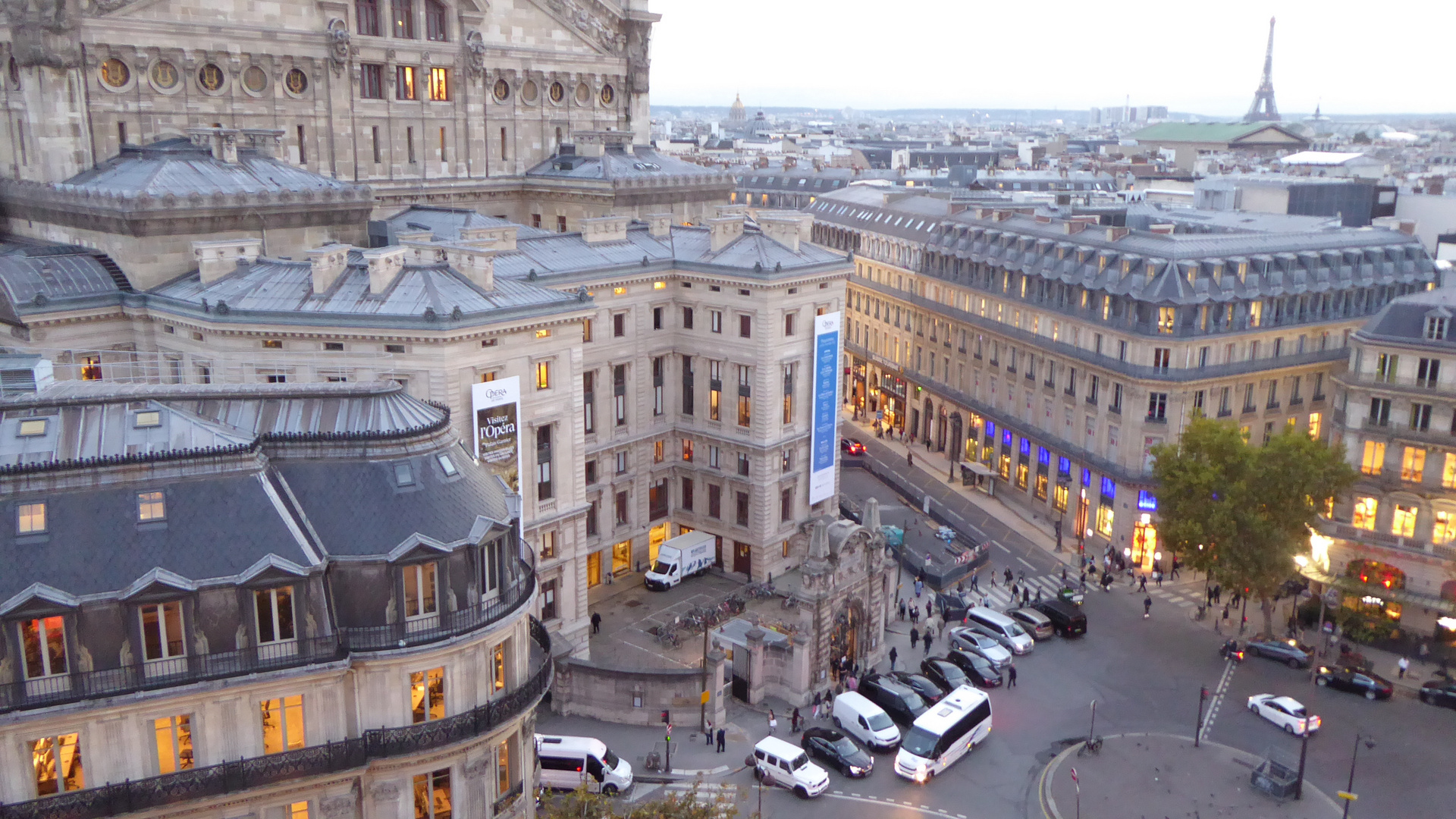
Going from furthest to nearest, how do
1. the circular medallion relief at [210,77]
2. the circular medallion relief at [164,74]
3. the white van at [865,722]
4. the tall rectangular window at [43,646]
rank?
the circular medallion relief at [210,77] < the circular medallion relief at [164,74] < the white van at [865,722] < the tall rectangular window at [43,646]

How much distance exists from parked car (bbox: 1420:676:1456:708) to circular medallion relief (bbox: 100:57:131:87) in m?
82.2

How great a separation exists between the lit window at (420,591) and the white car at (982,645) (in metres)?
38.1

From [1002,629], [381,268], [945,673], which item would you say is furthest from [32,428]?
[1002,629]

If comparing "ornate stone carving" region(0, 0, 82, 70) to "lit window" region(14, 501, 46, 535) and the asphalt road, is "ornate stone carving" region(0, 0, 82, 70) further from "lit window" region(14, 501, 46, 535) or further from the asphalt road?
the asphalt road

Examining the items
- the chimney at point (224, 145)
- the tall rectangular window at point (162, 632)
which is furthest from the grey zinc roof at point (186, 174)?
the tall rectangular window at point (162, 632)

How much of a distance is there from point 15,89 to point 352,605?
49.1 metres

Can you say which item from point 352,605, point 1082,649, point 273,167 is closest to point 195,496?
point 352,605

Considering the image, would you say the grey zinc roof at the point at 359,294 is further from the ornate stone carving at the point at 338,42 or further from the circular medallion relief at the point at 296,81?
the ornate stone carving at the point at 338,42

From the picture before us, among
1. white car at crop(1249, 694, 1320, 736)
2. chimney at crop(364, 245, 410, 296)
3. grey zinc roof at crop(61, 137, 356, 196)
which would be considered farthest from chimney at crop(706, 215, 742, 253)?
white car at crop(1249, 694, 1320, 736)

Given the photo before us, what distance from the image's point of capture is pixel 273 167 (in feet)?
228

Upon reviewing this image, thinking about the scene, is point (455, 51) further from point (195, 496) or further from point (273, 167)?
point (195, 496)

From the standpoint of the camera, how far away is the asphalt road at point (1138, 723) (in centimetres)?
5359

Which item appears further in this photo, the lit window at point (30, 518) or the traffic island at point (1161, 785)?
the traffic island at point (1161, 785)

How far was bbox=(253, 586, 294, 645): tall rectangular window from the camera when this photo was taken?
35.9 metres
